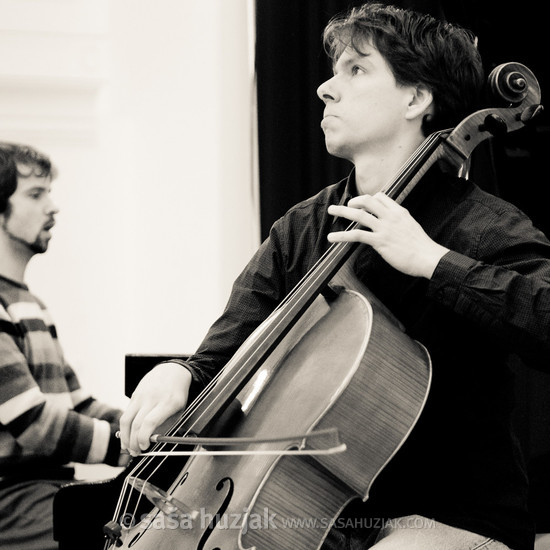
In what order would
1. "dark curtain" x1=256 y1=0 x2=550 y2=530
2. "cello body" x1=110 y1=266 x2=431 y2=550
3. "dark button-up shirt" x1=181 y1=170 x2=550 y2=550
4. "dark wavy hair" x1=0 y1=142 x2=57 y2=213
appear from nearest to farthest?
"cello body" x1=110 y1=266 x2=431 y2=550 → "dark button-up shirt" x1=181 y1=170 x2=550 y2=550 → "dark wavy hair" x1=0 y1=142 x2=57 y2=213 → "dark curtain" x1=256 y1=0 x2=550 y2=530

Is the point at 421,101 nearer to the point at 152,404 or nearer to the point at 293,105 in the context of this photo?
the point at 152,404

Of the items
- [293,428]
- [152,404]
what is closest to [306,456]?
[293,428]

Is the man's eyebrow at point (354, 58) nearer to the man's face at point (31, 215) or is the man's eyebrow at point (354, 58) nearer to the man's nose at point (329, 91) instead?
the man's nose at point (329, 91)

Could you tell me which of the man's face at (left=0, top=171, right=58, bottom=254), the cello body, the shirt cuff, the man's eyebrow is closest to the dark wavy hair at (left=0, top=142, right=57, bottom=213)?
the man's face at (left=0, top=171, right=58, bottom=254)

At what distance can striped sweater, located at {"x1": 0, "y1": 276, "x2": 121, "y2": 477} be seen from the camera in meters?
2.19

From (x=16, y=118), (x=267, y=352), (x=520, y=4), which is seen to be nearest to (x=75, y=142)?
(x=16, y=118)

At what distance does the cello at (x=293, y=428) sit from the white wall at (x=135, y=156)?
1.62 m

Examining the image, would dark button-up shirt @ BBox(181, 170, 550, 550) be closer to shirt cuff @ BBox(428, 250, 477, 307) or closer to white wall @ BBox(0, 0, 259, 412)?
shirt cuff @ BBox(428, 250, 477, 307)

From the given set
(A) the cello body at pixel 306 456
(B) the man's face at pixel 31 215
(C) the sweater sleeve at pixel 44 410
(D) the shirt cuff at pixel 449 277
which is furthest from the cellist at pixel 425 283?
(B) the man's face at pixel 31 215

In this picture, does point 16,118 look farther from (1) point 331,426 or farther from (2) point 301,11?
(1) point 331,426

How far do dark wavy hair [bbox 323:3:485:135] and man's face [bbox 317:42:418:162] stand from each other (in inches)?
0.7

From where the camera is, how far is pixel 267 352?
1289mm

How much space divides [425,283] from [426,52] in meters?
0.43

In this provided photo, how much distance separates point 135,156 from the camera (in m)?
3.09
